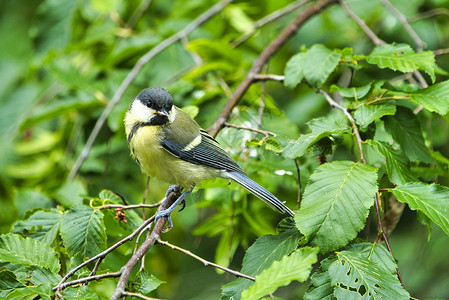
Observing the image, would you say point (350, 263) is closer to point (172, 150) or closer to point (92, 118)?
point (172, 150)

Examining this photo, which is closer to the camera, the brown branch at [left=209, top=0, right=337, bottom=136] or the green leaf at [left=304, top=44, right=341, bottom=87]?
the green leaf at [left=304, top=44, right=341, bottom=87]

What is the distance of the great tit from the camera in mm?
2436

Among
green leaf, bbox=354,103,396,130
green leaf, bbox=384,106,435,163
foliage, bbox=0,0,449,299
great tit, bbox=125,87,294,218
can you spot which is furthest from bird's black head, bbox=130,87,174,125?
green leaf, bbox=384,106,435,163

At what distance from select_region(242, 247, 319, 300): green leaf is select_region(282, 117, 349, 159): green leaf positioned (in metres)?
0.51

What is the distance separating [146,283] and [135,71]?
1701mm

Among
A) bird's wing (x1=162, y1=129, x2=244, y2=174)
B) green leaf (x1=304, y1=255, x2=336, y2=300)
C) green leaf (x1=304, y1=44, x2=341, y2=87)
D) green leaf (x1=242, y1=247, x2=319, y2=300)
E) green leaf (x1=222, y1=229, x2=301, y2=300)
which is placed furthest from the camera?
bird's wing (x1=162, y1=129, x2=244, y2=174)

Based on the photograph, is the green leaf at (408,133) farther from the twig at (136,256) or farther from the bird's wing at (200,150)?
the twig at (136,256)

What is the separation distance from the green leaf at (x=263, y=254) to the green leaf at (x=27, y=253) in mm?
683

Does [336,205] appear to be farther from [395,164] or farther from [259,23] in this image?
[259,23]

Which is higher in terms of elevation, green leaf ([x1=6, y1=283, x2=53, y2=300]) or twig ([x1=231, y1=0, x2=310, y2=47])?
twig ([x1=231, y1=0, x2=310, y2=47])

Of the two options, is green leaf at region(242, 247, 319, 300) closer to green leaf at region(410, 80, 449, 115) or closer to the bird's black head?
green leaf at region(410, 80, 449, 115)

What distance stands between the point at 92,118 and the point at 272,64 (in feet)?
5.23

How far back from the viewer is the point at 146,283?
64.7 inches

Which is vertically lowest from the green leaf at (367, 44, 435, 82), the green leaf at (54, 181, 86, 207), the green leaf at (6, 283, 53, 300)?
the green leaf at (54, 181, 86, 207)
